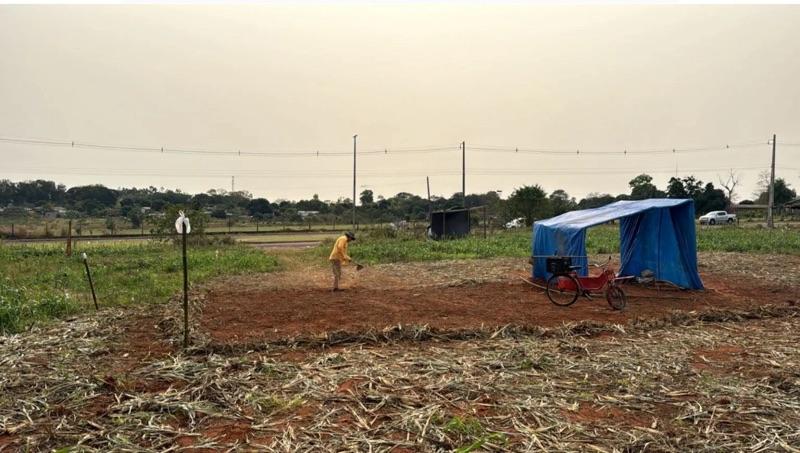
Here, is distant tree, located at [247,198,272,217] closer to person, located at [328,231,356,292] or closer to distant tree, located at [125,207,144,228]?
distant tree, located at [125,207,144,228]

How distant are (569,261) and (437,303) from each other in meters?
2.63

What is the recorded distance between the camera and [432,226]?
28.7 meters

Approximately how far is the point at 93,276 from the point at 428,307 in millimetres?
9785

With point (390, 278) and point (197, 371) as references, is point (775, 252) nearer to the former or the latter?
point (390, 278)

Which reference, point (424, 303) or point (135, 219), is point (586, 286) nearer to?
point (424, 303)

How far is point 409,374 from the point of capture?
543 centimetres

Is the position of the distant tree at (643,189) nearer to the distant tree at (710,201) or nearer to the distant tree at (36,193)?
the distant tree at (710,201)

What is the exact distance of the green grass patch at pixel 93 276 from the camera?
868 cm

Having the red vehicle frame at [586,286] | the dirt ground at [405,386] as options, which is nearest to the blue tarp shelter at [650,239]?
the red vehicle frame at [586,286]

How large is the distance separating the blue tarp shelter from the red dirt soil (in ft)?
2.36

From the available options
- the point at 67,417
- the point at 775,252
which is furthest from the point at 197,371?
the point at 775,252

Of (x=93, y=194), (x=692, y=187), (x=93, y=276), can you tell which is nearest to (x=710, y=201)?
(x=692, y=187)

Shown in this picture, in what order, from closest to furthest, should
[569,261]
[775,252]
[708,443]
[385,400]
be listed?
[708,443] < [385,400] < [569,261] < [775,252]

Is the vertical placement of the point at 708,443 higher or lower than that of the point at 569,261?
lower
